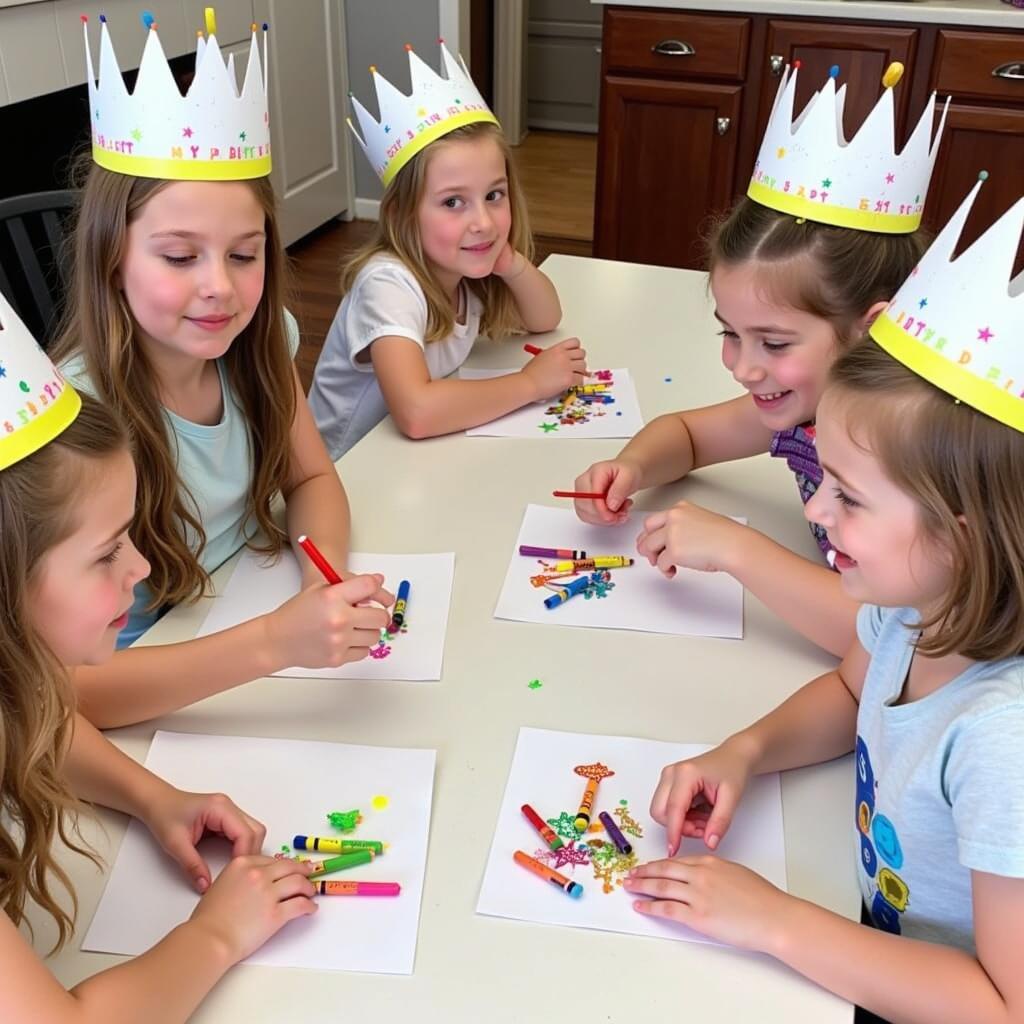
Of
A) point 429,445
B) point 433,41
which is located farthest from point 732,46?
point 429,445

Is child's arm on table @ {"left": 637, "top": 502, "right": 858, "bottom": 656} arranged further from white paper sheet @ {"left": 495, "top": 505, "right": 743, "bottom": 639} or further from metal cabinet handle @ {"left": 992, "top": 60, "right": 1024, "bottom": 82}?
metal cabinet handle @ {"left": 992, "top": 60, "right": 1024, "bottom": 82}

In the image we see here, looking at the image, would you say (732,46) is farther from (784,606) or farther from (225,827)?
(225,827)

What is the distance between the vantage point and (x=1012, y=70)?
2594 mm

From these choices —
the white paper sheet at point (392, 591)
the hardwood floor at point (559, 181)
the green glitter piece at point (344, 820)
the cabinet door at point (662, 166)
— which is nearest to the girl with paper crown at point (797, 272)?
the white paper sheet at point (392, 591)

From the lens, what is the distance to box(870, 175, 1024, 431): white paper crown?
2.12 ft

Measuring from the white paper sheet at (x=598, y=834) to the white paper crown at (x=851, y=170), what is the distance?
60 cm

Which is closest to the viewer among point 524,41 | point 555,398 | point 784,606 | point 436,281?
point 784,606

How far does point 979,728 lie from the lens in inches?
25.6

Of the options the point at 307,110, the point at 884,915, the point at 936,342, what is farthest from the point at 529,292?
the point at 307,110

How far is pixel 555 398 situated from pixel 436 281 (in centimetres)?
31

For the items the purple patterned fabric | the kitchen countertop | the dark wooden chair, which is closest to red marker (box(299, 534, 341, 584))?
the purple patterned fabric

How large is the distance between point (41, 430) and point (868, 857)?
65 cm

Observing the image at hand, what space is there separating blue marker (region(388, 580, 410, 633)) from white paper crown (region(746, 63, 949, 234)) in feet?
1.87

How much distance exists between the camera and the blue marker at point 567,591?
3.32 ft
